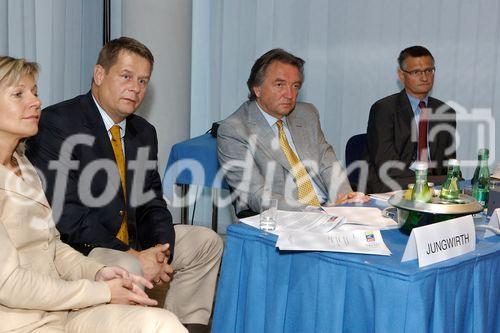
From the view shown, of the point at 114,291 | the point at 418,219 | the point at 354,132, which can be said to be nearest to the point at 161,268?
the point at 114,291

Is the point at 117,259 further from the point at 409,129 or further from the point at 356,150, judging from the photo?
the point at 409,129

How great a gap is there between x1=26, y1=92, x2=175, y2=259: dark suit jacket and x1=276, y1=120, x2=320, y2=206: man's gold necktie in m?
0.70

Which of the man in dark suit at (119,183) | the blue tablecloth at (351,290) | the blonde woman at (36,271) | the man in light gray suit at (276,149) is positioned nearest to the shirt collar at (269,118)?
the man in light gray suit at (276,149)

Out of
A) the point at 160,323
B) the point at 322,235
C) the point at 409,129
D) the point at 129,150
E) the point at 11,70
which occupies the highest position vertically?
the point at 11,70

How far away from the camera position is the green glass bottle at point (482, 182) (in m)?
2.89

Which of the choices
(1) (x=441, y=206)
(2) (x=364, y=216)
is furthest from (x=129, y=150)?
(1) (x=441, y=206)

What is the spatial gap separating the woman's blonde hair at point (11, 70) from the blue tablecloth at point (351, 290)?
0.89 metres

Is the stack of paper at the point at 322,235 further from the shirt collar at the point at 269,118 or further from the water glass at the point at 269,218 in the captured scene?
the shirt collar at the point at 269,118

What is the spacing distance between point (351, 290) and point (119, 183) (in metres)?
1.29

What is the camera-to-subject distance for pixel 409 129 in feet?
13.3

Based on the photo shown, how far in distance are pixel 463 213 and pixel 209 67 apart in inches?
145

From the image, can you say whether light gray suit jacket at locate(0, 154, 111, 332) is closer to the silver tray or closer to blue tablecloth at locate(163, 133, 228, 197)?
the silver tray

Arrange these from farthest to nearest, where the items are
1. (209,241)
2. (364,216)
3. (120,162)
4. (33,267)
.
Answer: (209,241) < (120,162) < (364,216) < (33,267)

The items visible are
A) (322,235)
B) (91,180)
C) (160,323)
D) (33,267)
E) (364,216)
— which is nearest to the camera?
(160,323)
